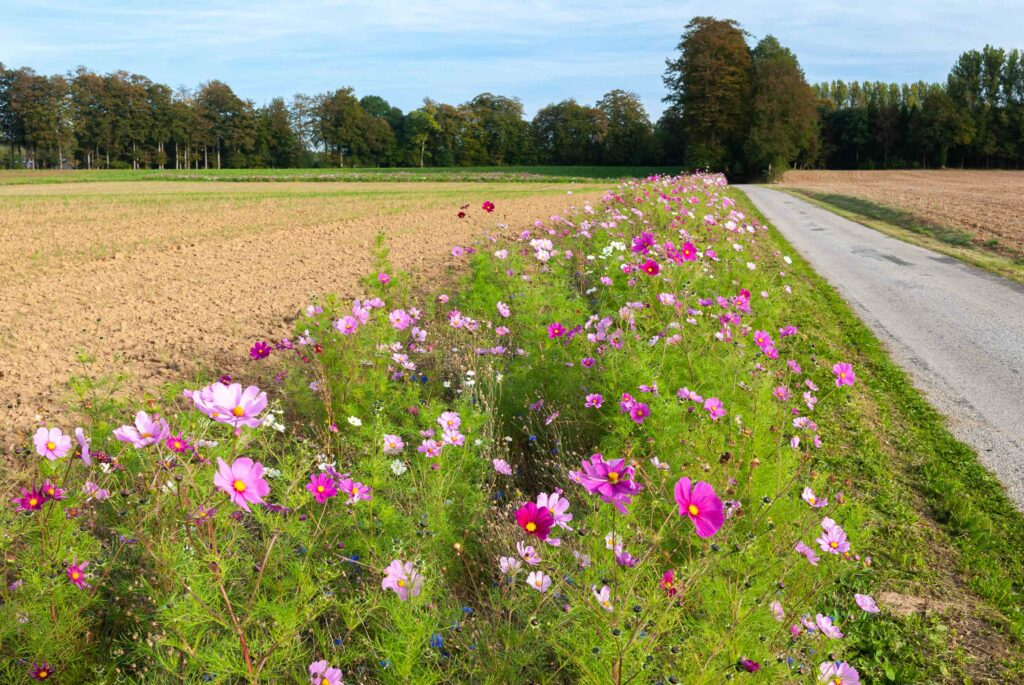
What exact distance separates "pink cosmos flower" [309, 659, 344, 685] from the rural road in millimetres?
4510

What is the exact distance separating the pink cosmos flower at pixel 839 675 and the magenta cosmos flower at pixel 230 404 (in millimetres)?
1771

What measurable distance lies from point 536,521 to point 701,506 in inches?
20.9

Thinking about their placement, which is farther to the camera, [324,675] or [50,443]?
[50,443]

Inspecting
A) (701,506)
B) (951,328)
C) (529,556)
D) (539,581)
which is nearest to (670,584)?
(701,506)

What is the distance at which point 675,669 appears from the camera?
1940 millimetres

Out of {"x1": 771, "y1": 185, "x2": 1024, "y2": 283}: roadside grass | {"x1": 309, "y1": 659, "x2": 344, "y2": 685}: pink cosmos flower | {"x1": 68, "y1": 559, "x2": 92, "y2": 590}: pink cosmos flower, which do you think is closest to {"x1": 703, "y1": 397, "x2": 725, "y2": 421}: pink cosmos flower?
{"x1": 309, "y1": 659, "x2": 344, "y2": 685}: pink cosmos flower

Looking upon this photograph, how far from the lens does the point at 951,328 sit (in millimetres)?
8500

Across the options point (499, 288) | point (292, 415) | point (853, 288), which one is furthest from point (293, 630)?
point (853, 288)

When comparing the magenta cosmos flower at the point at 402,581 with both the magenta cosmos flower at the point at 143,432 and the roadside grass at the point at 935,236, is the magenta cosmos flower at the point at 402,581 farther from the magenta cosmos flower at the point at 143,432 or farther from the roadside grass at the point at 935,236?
the roadside grass at the point at 935,236

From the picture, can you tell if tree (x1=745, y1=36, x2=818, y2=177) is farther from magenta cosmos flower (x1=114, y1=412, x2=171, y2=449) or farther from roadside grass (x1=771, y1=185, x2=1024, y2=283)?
magenta cosmos flower (x1=114, y1=412, x2=171, y2=449)

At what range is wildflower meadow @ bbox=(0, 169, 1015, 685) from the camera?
193cm

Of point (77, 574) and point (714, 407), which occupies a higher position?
point (714, 407)

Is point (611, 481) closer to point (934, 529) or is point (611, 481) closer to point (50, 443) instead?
point (50, 443)

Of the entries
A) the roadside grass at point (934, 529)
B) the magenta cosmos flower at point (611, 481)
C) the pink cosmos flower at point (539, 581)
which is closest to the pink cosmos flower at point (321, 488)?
the pink cosmos flower at point (539, 581)
